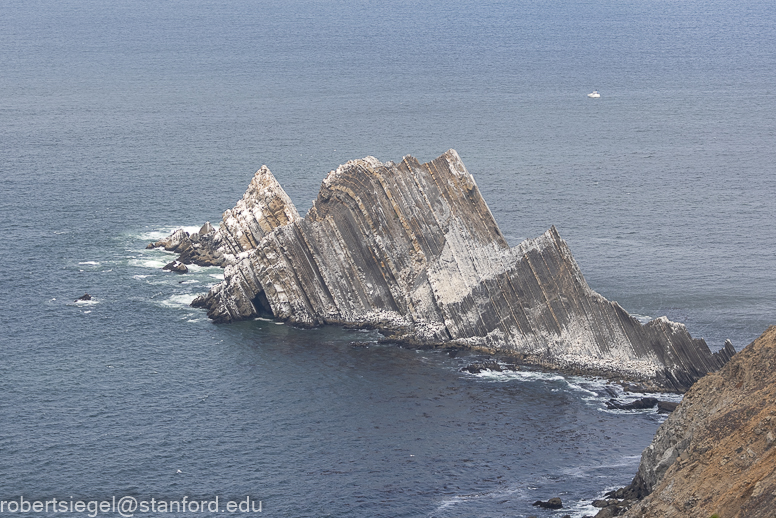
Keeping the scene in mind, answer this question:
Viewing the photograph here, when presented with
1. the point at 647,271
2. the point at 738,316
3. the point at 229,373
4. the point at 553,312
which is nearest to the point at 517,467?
the point at 553,312

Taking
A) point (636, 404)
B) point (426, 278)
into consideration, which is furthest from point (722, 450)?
point (426, 278)

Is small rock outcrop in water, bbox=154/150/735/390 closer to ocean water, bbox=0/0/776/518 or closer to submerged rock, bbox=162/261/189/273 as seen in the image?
ocean water, bbox=0/0/776/518

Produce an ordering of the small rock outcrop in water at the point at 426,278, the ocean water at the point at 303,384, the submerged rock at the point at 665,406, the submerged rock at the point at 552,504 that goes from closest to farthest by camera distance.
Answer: the submerged rock at the point at 552,504 < the ocean water at the point at 303,384 < the submerged rock at the point at 665,406 < the small rock outcrop in water at the point at 426,278

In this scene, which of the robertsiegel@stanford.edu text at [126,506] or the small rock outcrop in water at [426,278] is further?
the small rock outcrop in water at [426,278]

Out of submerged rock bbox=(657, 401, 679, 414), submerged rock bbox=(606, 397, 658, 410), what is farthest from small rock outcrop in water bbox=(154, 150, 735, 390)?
submerged rock bbox=(657, 401, 679, 414)

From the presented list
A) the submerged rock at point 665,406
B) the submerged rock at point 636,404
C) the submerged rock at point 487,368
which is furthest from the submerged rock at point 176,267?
the submerged rock at point 665,406

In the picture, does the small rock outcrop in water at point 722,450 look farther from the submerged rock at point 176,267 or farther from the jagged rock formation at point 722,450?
the submerged rock at point 176,267

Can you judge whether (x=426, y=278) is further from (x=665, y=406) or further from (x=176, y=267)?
(x=176, y=267)

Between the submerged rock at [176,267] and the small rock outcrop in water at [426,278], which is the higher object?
the submerged rock at [176,267]
